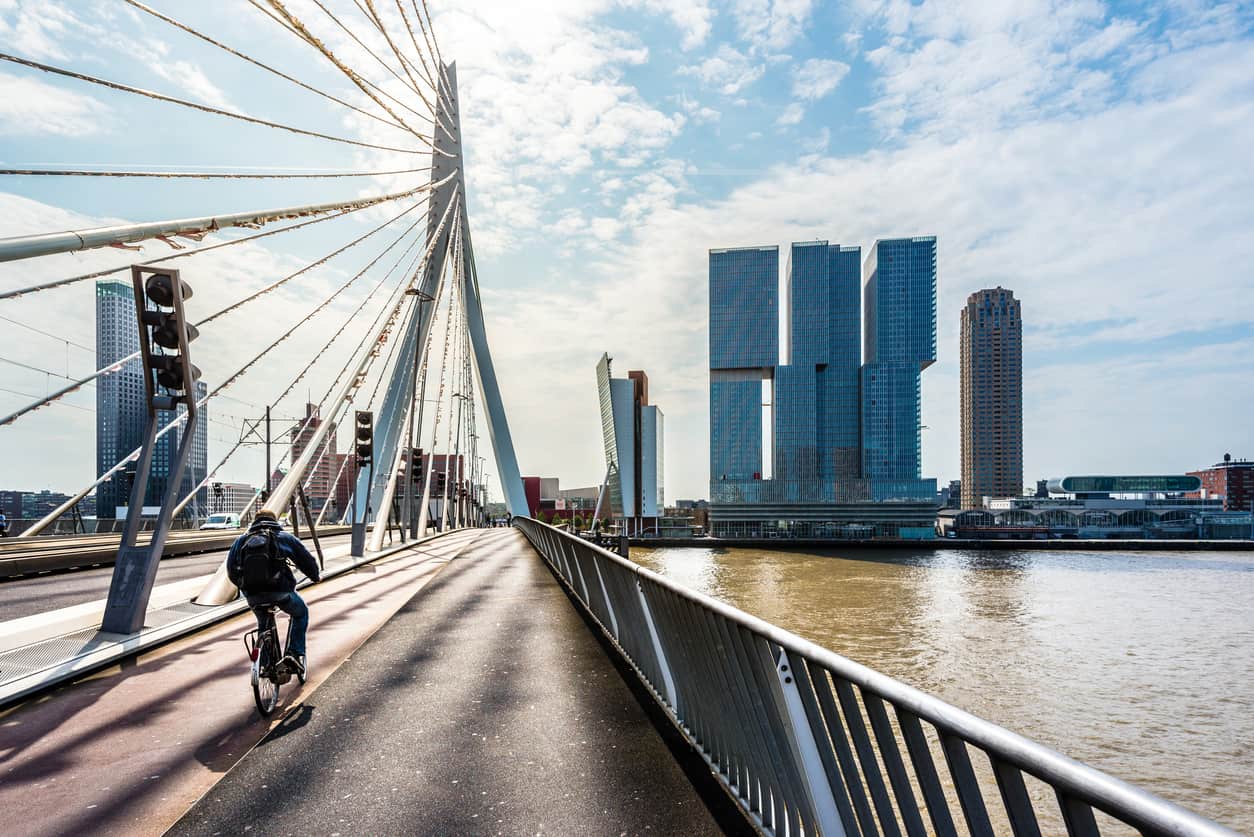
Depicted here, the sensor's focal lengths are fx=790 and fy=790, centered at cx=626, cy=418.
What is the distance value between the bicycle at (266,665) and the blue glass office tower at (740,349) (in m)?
163

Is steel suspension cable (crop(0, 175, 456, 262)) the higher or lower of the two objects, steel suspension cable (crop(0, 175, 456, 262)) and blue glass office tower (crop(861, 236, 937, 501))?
the lower

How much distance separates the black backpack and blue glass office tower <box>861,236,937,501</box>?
154252mm

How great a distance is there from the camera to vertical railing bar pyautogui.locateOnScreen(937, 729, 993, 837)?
2172 mm

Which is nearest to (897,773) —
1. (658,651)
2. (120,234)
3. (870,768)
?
(870,768)

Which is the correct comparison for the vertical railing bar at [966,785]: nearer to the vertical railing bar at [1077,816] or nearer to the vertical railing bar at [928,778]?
the vertical railing bar at [928,778]

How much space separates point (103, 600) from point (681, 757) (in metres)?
11.9

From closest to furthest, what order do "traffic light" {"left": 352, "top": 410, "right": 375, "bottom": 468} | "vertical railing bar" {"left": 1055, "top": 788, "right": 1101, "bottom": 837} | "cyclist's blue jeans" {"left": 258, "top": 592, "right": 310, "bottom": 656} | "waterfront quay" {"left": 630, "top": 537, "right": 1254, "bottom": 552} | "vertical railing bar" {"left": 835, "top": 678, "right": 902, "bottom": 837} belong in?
"vertical railing bar" {"left": 1055, "top": 788, "right": 1101, "bottom": 837} < "vertical railing bar" {"left": 835, "top": 678, "right": 902, "bottom": 837} < "cyclist's blue jeans" {"left": 258, "top": 592, "right": 310, "bottom": 656} < "traffic light" {"left": 352, "top": 410, "right": 375, "bottom": 468} < "waterfront quay" {"left": 630, "top": 537, "right": 1254, "bottom": 552}

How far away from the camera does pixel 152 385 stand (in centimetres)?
969

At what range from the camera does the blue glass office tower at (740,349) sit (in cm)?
17125

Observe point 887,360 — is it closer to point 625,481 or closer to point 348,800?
point 625,481

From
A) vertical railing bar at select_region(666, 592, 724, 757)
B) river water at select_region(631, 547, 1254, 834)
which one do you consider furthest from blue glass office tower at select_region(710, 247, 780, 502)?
vertical railing bar at select_region(666, 592, 724, 757)

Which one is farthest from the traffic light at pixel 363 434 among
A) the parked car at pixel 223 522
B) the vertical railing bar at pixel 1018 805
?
the vertical railing bar at pixel 1018 805

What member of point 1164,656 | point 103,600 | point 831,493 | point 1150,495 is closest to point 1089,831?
point 103,600

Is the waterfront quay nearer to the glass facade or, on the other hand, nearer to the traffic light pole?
the glass facade
